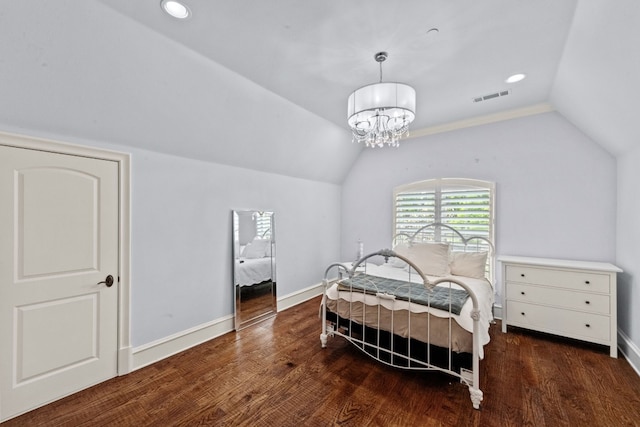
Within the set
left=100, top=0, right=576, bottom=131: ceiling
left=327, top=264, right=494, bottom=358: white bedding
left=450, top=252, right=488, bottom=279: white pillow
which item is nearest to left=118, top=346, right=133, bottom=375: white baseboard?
left=327, top=264, right=494, bottom=358: white bedding

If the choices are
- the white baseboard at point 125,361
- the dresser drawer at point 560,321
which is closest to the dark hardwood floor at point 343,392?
the white baseboard at point 125,361

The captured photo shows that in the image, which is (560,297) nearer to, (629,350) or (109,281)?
(629,350)

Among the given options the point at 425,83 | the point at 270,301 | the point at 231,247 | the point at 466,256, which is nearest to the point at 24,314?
the point at 231,247

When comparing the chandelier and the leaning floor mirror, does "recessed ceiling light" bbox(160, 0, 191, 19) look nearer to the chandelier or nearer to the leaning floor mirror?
the chandelier

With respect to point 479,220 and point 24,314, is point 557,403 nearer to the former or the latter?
point 479,220

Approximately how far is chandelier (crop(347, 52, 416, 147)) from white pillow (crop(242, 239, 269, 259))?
217 centimetres

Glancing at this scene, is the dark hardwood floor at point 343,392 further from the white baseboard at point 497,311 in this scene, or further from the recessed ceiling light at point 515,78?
the recessed ceiling light at point 515,78

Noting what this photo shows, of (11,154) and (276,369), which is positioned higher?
(11,154)

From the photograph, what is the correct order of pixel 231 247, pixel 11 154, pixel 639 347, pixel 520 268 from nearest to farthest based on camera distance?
pixel 11 154, pixel 639 347, pixel 520 268, pixel 231 247

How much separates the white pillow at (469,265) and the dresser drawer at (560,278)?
288 millimetres

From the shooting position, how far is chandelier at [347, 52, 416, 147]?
222cm

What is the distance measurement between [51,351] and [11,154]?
1.60 metres

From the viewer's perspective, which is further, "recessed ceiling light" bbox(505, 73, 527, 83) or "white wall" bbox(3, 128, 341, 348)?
"recessed ceiling light" bbox(505, 73, 527, 83)

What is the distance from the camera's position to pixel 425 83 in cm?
294
